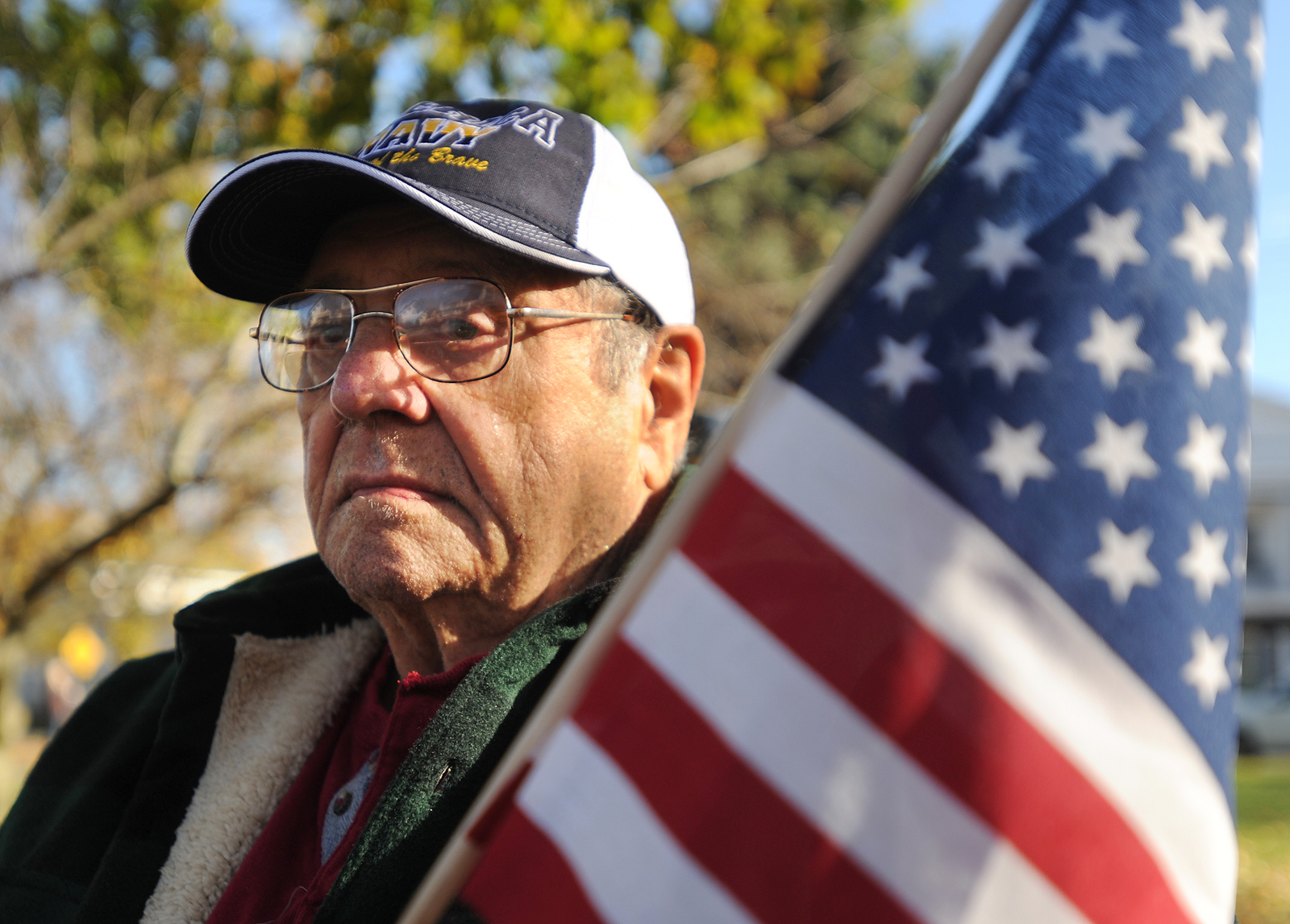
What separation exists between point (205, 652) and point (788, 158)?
1792cm

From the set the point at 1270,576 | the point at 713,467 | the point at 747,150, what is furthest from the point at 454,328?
the point at 1270,576

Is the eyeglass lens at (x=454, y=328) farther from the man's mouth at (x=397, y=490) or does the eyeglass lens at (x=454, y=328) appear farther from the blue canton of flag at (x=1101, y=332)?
the blue canton of flag at (x=1101, y=332)

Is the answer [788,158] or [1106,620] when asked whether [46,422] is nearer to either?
[1106,620]

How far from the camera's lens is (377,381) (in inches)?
69.4

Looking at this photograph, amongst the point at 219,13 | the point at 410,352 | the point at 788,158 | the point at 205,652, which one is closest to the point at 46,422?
the point at 219,13

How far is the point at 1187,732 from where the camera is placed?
1.00 meters

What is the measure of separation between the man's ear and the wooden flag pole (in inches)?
33.0

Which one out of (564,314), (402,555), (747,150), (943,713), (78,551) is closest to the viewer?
(943,713)

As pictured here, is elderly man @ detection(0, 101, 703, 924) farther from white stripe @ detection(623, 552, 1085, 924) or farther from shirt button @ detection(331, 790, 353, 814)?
white stripe @ detection(623, 552, 1085, 924)

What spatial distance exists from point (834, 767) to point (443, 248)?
117 cm

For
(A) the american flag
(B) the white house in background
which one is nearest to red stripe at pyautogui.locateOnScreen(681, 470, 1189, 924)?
(A) the american flag

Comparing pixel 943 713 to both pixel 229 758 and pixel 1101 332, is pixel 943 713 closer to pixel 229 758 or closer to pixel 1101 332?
pixel 1101 332

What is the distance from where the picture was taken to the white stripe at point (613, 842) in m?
1.00

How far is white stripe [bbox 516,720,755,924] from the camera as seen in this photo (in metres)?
1.00
